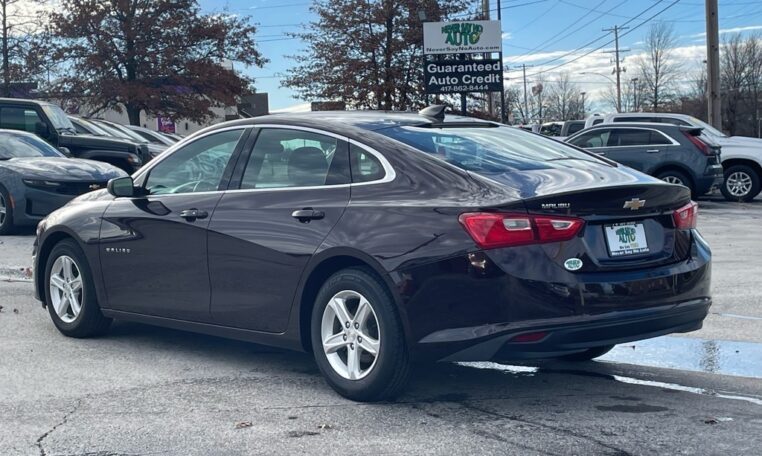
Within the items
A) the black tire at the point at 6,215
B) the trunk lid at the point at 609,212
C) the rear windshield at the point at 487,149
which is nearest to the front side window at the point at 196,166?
the rear windshield at the point at 487,149

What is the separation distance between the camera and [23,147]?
15117mm

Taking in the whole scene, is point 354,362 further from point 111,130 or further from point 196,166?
point 111,130

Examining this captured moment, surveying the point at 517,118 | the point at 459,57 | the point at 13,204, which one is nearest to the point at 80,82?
the point at 459,57

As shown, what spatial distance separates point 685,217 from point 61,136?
48.6ft

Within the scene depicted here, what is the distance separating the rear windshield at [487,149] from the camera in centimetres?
529

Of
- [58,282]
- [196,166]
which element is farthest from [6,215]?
[196,166]

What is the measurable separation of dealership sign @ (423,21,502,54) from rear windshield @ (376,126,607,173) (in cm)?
2739

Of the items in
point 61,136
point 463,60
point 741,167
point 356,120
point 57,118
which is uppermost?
point 463,60

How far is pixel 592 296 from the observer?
4.78 meters

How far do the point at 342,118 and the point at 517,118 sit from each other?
105286 millimetres

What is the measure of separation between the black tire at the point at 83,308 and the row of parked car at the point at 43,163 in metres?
6.96

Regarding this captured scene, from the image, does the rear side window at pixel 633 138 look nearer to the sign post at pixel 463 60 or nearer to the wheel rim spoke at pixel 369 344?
the sign post at pixel 463 60

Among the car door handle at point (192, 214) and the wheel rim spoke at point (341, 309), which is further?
Result: the car door handle at point (192, 214)

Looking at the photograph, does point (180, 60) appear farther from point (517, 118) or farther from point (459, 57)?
point (517, 118)
